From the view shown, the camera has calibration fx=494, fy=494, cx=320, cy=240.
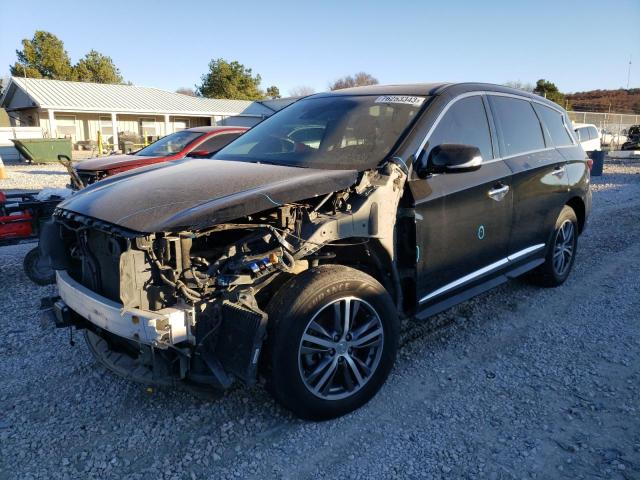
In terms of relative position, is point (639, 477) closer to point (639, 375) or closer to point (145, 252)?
point (639, 375)

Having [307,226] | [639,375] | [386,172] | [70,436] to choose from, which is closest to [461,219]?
[386,172]

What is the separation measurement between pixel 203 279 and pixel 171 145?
7.93m

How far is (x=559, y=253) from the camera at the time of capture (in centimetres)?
516

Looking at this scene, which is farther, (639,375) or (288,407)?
(639,375)

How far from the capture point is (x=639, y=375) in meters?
3.48

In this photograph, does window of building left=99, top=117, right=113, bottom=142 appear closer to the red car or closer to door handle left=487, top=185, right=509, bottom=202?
the red car

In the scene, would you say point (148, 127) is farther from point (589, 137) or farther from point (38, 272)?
point (38, 272)

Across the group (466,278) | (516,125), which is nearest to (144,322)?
(466,278)

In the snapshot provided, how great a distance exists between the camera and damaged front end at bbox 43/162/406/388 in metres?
2.49

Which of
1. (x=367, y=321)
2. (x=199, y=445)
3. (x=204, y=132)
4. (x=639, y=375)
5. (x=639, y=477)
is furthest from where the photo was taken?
(x=204, y=132)

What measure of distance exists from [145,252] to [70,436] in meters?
1.25

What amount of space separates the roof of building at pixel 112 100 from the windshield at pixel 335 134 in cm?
2797

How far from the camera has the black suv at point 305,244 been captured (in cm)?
254

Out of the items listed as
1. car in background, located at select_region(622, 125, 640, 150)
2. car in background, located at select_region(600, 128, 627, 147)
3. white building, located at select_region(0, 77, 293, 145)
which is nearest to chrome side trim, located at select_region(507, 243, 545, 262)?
white building, located at select_region(0, 77, 293, 145)
